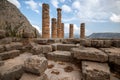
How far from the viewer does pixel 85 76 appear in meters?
2.18

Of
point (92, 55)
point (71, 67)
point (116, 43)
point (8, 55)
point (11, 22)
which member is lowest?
point (71, 67)

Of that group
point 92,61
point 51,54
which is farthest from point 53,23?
point 92,61

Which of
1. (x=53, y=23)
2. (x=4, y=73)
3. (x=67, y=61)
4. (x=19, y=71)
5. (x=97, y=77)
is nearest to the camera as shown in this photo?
(x=97, y=77)

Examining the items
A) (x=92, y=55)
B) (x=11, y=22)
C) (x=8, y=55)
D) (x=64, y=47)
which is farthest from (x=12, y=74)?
(x=11, y=22)

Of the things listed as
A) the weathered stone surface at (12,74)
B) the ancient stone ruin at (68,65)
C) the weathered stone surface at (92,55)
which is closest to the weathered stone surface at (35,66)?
the ancient stone ruin at (68,65)

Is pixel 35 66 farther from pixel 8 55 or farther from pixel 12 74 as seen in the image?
pixel 8 55

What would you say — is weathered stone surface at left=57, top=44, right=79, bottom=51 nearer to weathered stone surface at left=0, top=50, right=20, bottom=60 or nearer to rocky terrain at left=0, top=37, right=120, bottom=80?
rocky terrain at left=0, top=37, right=120, bottom=80

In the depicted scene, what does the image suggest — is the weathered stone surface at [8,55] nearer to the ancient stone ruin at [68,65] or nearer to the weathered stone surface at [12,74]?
the ancient stone ruin at [68,65]

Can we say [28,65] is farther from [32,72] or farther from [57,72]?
[57,72]

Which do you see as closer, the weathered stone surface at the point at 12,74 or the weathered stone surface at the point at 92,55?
the weathered stone surface at the point at 12,74

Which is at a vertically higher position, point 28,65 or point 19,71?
point 28,65

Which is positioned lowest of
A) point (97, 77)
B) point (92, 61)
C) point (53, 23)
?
point (97, 77)

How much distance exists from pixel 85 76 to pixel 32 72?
132cm

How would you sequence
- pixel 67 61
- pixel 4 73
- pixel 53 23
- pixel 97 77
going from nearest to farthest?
pixel 97 77
pixel 4 73
pixel 67 61
pixel 53 23
